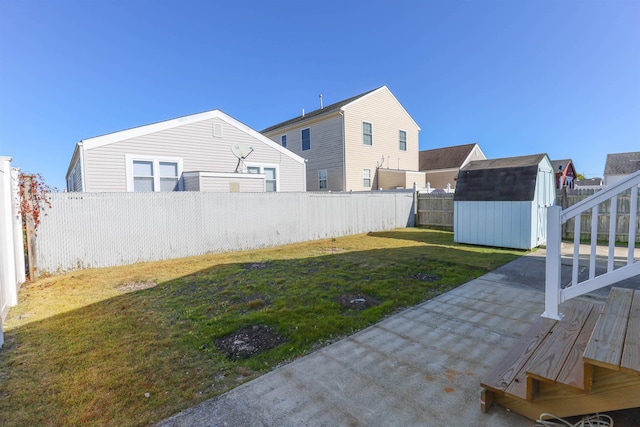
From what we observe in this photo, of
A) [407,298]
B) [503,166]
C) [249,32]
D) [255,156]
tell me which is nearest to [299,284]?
[407,298]

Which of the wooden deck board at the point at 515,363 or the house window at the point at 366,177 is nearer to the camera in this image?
the wooden deck board at the point at 515,363

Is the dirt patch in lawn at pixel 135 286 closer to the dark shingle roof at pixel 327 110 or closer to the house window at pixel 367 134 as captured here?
the dark shingle roof at pixel 327 110

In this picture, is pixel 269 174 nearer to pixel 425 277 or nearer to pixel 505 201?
pixel 505 201

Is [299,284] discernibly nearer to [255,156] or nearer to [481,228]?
[481,228]

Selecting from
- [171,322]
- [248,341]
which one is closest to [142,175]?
[171,322]

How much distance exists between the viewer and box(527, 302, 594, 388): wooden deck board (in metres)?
1.85

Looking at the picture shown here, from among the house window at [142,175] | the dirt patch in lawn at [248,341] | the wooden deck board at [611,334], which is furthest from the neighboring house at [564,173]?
the dirt patch in lawn at [248,341]

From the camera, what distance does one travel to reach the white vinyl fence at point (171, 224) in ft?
21.3

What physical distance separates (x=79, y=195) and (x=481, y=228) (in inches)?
428

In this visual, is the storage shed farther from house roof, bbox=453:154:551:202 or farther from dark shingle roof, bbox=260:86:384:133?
dark shingle roof, bbox=260:86:384:133

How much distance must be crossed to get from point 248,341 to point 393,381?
62.0 inches

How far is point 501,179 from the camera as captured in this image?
8.97 meters

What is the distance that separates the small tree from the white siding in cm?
1249

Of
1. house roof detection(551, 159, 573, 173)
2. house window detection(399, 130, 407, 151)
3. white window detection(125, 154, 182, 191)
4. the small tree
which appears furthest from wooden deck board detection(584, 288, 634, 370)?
house roof detection(551, 159, 573, 173)
